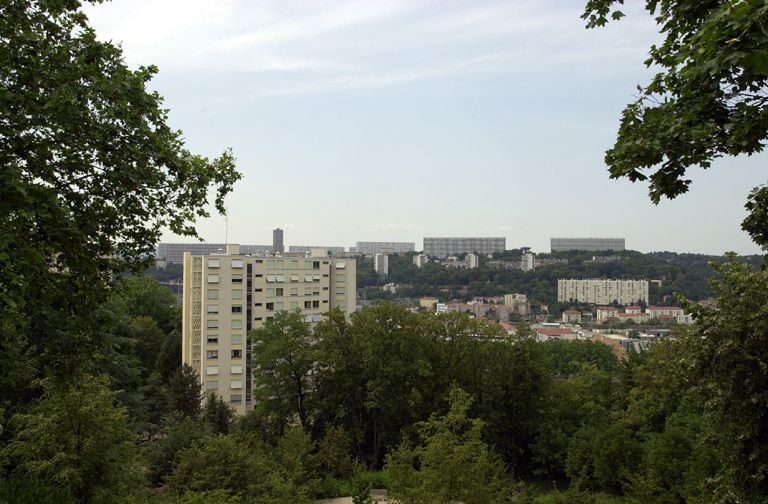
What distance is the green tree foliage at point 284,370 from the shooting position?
29.9 metres

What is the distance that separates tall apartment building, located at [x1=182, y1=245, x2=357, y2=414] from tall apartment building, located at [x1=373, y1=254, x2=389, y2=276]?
142 metres

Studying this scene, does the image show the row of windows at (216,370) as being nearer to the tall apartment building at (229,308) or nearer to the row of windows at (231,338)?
the tall apartment building at (229,308)

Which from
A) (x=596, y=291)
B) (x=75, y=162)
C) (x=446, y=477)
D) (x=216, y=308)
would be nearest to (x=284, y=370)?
(x=446, y=477)

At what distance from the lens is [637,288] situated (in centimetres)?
17538

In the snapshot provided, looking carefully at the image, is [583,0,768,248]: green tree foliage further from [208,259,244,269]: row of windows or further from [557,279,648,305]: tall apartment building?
[557,279,648,305]: tall apartment building

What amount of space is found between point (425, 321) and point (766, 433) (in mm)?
17568

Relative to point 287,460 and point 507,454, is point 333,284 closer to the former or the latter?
point 507,454

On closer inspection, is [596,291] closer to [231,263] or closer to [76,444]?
[231,263]

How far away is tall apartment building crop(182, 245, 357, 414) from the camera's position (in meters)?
44.9

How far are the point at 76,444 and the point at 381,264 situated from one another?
598ft

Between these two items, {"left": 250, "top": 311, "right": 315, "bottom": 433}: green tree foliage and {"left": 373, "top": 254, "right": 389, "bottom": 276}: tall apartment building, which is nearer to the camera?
{"left": 250, "top": 311, "right": 315, "bottom": 433}: green tree foliage

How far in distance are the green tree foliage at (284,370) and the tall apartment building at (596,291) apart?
→ 515 ft

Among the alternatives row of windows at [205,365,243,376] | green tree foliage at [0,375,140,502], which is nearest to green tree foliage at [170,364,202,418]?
row of windows at [205,365,243,376]

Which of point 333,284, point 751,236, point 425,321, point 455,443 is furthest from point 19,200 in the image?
point 333,284
